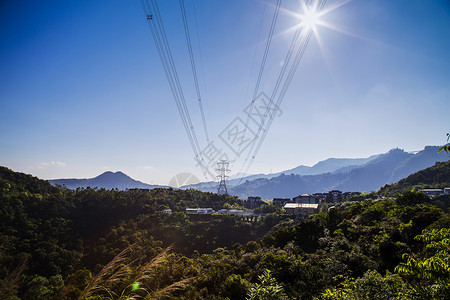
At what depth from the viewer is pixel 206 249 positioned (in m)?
38.5

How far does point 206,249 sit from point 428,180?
72926 millimetres

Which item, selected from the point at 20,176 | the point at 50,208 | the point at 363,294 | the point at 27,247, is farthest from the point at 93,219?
the point at 363,294

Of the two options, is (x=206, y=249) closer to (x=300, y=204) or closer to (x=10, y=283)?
(x=10, y=283)

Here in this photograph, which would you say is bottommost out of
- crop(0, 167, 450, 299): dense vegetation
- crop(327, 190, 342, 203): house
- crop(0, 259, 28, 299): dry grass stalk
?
crop(327, 190, 342, 203): house

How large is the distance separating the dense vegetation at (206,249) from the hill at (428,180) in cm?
3831

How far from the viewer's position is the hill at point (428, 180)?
61.7 m

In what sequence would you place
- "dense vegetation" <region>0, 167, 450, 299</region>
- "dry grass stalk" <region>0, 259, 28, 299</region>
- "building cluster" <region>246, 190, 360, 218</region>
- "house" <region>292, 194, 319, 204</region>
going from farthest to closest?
"house" <region>292, 194, 319, 204</region>
"building cluster" <region>246, 190, 360, 218</region>
"dense vegetation" <region>0, 167, 450, 299</region>
"dry grass stalk" <region>0, 259, 28, 299</region>

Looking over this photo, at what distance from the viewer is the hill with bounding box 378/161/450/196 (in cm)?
6167

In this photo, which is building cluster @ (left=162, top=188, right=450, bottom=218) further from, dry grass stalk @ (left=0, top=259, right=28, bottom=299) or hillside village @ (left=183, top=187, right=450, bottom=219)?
dry grass stalk @ (left=0, top=259, right=28, bottom=299)

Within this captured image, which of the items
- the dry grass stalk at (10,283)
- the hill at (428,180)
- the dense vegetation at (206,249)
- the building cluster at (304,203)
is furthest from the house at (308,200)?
the dry grass stalk at (10,283)

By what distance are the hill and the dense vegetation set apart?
38.3 m

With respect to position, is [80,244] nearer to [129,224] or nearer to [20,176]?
[129,224]

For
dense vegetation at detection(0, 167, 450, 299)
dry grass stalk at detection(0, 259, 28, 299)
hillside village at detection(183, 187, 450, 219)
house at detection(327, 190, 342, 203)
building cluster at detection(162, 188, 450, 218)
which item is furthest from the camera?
house at detection(327, 190, 342, 203)

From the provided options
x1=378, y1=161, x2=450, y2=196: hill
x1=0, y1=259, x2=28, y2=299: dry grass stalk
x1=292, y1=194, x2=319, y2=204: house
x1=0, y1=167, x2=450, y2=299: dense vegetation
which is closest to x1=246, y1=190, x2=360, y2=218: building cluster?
x1=292, y1=194, x2=319, y2=204: house
